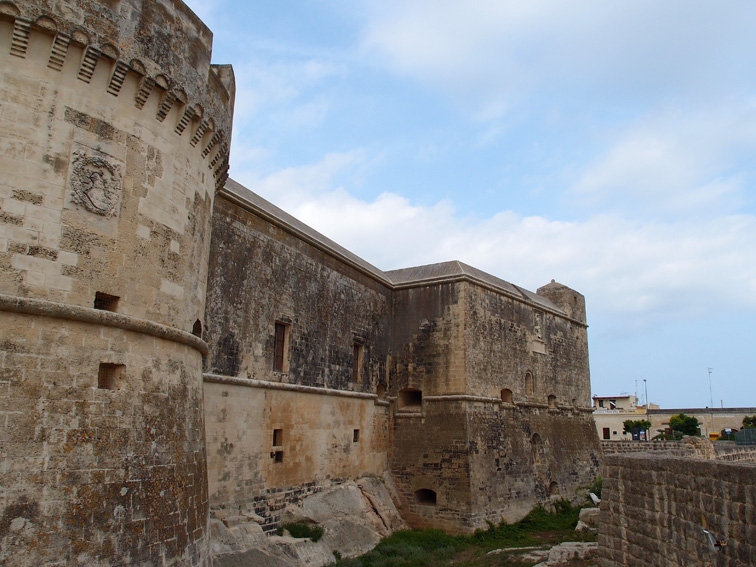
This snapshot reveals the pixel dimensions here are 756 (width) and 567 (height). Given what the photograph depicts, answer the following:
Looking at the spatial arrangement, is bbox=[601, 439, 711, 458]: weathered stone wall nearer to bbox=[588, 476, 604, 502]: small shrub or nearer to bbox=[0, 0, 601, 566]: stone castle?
bbox=[588, 476, 604, 502]: small shrub

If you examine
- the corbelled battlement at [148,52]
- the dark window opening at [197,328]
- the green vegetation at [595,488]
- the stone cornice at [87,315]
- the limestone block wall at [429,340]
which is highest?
the corbelled battlement at [148,52]

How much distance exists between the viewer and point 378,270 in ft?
59.7

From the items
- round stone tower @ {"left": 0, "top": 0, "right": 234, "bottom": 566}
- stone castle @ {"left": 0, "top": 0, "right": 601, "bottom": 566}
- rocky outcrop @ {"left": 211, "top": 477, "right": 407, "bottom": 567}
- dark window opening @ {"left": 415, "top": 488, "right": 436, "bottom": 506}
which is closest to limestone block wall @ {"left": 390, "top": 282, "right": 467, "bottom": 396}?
dark window opening @ {"left": 415, "top": 488, "right": 436, "bottom": 506}

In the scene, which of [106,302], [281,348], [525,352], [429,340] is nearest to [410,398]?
[429,340]

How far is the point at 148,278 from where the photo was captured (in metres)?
6.21

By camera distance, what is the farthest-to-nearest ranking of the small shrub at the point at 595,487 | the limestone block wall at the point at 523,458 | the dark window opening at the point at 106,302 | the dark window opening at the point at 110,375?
the small shrub at the point at 595,487 → the limestone block wall at the point at 523,458 → the dark window opening at the point at 106,302 → the dark window opening at the point at 110,375

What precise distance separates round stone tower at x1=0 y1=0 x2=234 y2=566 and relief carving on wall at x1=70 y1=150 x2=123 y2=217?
14mm

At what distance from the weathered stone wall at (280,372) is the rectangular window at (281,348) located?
0.09 m

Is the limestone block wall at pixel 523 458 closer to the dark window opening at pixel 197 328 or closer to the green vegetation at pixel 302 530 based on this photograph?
the green vegetation at pixel 302 530

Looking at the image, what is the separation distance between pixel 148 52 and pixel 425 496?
13.1 metres

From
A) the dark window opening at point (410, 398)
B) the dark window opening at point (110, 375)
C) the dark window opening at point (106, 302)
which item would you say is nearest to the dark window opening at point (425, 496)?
the dark window opening at point (410, 398)

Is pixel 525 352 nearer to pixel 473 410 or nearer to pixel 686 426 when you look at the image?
pixel 473 410

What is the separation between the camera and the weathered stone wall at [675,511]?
17.1ft

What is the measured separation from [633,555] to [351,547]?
6598 mm
